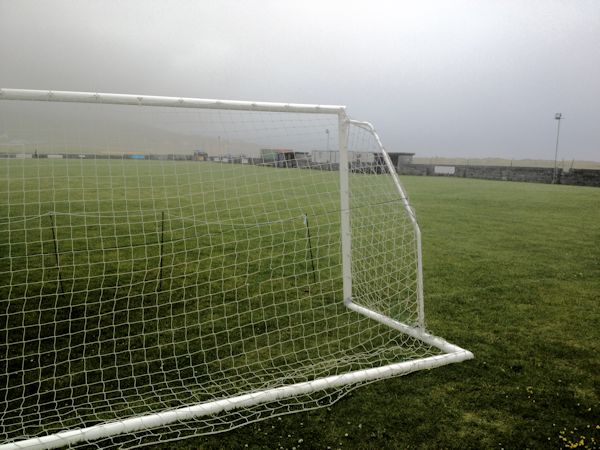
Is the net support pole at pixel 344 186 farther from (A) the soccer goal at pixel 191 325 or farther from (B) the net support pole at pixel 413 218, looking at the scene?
(B) the net support pole at pixel 413 218

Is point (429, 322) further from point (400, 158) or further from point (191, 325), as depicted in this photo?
point (400, 158)

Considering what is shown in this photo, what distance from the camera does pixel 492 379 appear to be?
3096 millimetres

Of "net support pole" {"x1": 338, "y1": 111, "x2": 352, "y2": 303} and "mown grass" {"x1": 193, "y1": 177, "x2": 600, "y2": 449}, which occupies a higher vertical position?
"net support pole" {"x1": 338, "y1": 111, "x2": 352, "y2": 303}

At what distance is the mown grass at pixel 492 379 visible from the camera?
2.47 m

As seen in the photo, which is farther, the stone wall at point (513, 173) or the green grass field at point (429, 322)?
the stone wall at point (513, 173)

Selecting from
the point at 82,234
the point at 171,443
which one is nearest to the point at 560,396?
the point at 171,443

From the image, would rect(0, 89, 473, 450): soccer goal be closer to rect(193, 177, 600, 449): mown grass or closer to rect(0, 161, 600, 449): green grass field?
rect(0, 161, 600, 449): green grass field

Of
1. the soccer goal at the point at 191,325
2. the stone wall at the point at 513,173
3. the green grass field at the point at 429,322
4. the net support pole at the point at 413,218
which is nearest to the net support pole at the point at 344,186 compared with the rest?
the soccer goal at the point at 191,325

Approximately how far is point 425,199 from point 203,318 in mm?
12100

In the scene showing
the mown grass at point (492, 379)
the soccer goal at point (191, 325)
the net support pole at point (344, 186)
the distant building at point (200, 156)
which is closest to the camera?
the mown grass at point (492, 379)

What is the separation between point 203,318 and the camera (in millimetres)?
4234

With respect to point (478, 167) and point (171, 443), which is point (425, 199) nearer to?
point (171, 443)

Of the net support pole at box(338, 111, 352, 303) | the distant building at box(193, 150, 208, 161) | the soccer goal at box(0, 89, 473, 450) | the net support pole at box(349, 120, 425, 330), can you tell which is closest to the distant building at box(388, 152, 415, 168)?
the distant building at box(193, 150, 208, 161)

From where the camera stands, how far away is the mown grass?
2.47 meters
